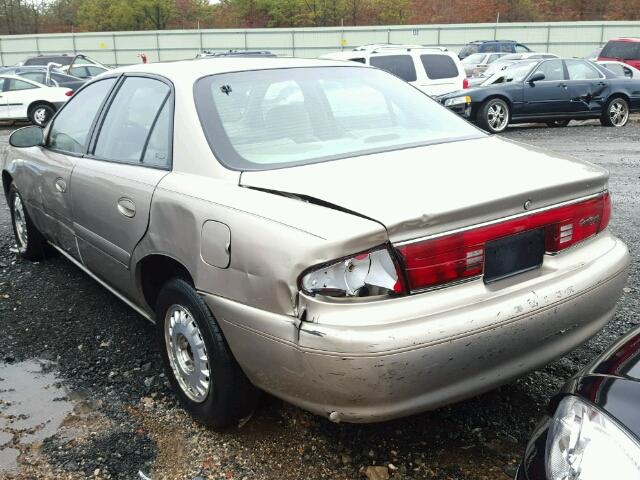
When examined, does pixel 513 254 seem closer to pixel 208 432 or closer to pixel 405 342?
pixel 405 342

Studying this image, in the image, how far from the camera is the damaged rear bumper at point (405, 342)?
197cm

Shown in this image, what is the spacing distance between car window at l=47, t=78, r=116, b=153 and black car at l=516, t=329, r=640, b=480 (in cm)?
300

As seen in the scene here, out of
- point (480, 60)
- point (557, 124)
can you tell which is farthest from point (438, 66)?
point (480, 60)

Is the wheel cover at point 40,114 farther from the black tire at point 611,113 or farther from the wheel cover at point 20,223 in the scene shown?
the black tire at point 611,113

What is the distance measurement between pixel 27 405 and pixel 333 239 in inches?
79.5

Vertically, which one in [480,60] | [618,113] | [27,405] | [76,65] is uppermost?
[480,60]

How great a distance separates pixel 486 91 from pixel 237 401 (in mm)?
12058

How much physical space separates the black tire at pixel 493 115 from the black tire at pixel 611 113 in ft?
8.23

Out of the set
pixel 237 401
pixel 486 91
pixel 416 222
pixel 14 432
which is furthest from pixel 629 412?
pixel 486 91

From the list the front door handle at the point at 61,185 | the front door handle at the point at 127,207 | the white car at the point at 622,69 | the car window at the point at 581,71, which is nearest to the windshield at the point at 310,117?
the front door handle at the point at 127,207

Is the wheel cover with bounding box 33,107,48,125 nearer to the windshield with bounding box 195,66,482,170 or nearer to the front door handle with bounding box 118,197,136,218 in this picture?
the front door handle with bounding box 118,197,136,218

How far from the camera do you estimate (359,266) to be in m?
2.05

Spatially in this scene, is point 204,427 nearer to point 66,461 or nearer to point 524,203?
point 66,461

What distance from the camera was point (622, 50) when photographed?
67.7 ft
